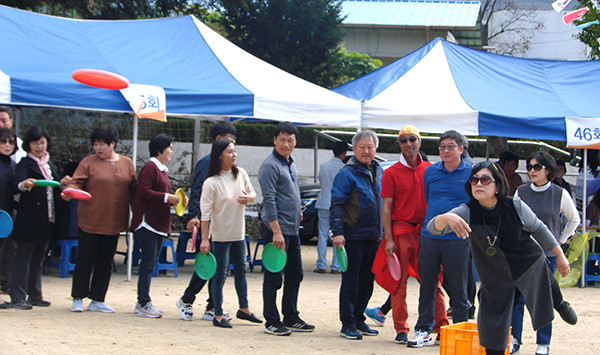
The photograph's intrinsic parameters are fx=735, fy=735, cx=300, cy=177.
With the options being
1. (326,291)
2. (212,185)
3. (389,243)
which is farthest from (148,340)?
(326,291)

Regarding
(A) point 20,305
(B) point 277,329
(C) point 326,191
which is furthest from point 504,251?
(C) point 326,191

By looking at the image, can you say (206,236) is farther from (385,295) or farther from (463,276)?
(385,295)

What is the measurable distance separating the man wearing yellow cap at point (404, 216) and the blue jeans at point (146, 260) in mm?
2180

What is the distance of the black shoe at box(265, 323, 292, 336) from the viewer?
20.1 ft

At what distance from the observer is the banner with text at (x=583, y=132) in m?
9.52

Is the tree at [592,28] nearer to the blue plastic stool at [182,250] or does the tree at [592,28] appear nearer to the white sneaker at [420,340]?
the blue plastic stool at [182,250]

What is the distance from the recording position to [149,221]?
264 inches

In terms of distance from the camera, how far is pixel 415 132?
614 cm

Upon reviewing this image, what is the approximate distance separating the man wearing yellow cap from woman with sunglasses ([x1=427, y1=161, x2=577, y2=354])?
5.27 feet

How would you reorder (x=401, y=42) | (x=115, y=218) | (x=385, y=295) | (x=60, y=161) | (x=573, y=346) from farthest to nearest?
(x=401, y=42) < (x=60, y=161) < (x=385, y=295) < (x=115, y=218) < (x=573, y=346)

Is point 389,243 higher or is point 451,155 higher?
point 451,155

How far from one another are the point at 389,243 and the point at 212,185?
61.0 inches

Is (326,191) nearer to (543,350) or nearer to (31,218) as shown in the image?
(31,218)

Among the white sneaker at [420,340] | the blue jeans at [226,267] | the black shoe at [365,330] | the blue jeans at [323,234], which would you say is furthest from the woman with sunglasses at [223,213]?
the blue jeans at [323,234]
